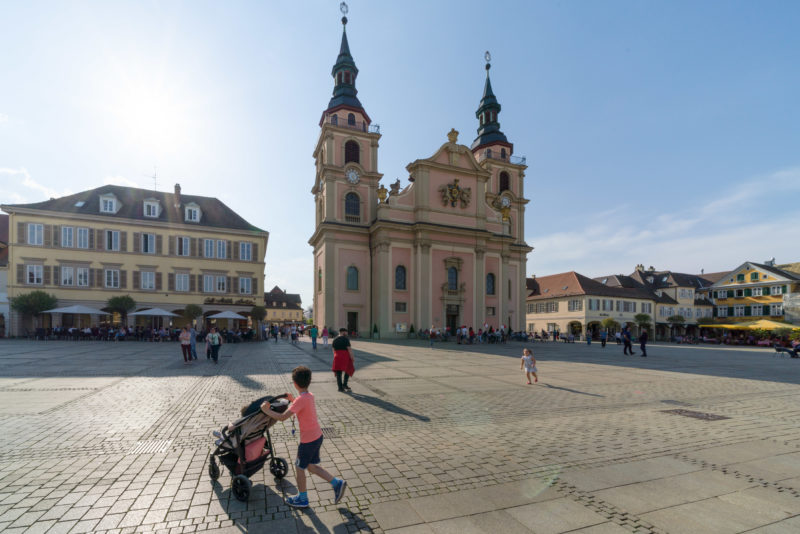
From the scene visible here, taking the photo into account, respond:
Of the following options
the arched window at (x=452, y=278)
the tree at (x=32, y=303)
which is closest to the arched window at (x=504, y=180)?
the arched window at (x=452, y=278)

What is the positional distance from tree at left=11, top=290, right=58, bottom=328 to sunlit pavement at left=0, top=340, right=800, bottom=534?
2523 cm

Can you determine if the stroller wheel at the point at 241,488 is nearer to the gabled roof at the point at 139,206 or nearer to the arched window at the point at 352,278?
the arched window at the point at 352,278

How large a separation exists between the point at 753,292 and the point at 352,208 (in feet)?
183

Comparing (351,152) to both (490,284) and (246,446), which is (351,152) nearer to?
(490,284)

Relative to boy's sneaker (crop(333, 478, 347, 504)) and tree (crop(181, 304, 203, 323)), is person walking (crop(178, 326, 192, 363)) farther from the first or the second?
tree (crop(181, 304, 203, 323))

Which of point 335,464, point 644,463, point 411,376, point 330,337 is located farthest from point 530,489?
point 330,337

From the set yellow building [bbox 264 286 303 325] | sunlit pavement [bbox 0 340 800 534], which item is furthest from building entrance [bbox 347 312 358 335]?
yellow building [bbox 264 286 303 325]

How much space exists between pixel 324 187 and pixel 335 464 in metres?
36.6

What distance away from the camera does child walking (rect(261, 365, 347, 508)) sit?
4062mm

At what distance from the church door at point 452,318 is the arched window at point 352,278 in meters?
9.09

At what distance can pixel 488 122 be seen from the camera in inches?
2031

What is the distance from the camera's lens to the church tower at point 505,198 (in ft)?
144

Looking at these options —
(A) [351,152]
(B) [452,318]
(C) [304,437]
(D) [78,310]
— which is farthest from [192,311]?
(C) [304,437]

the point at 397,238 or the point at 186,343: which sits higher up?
the point at 397,238
